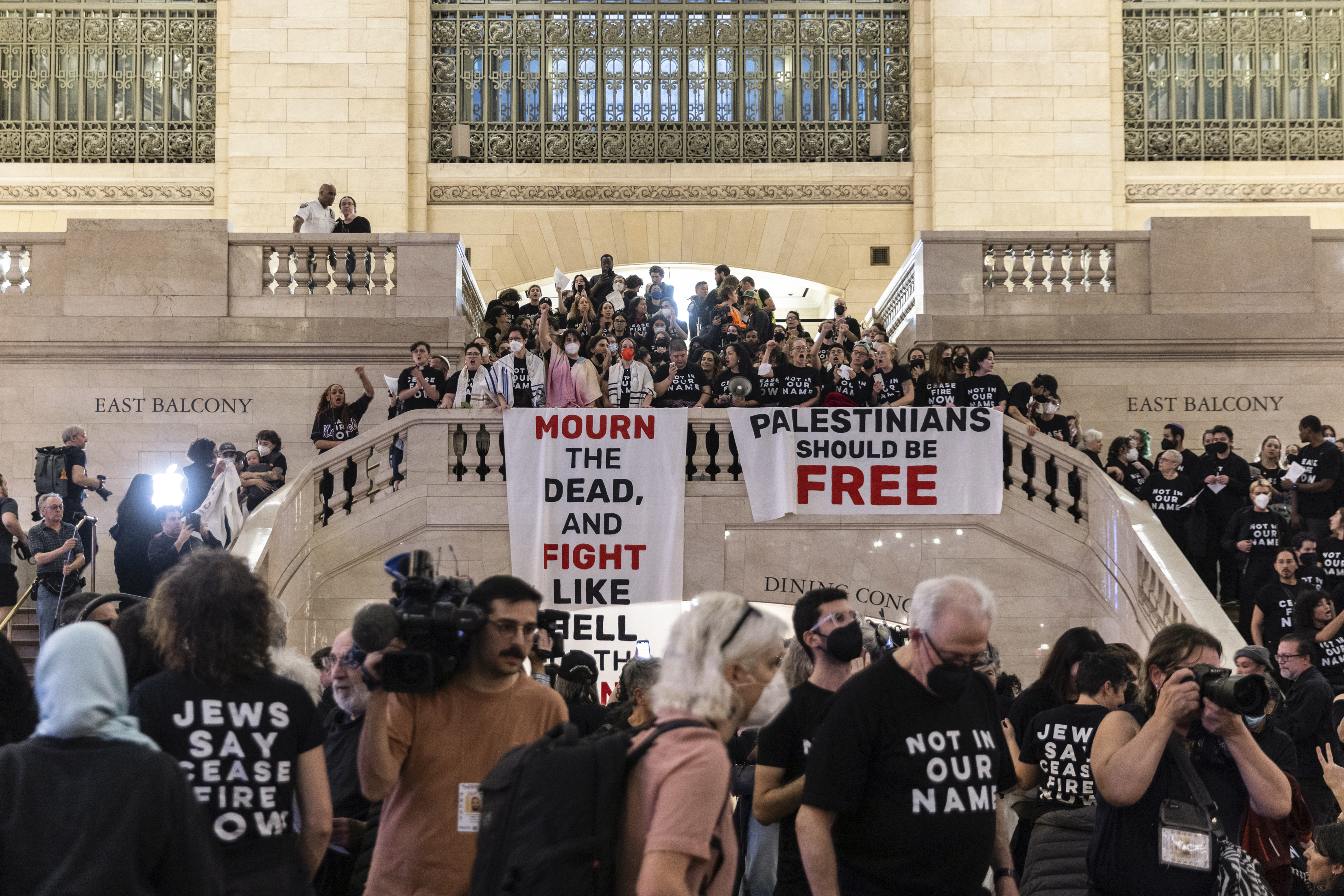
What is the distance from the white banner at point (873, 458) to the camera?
14609 mm

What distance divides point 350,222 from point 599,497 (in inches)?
285

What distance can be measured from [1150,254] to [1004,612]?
656 cm

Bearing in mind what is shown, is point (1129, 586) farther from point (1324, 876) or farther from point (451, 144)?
point (451, 144)

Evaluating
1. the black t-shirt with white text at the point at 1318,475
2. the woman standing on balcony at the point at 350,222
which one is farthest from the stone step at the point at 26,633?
the black t-shirt with white text at the point at 1318,475

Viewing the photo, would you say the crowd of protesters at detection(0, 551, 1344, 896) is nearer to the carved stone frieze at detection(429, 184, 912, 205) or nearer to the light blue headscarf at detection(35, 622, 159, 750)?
the light blue headscarf at detection(35, 622, 159, 750)

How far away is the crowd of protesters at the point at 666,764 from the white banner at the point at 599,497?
25.9 feet

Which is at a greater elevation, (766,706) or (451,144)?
(451,144)

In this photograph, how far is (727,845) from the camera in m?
4.24

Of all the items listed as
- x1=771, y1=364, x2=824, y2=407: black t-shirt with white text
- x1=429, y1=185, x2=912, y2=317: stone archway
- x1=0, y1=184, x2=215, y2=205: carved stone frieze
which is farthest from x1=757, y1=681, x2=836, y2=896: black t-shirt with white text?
x1=0, y1=184, x2=215, y2=205: carved stone frieze

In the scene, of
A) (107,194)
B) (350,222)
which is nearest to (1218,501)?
(350,222)

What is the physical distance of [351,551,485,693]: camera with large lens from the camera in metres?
4.76

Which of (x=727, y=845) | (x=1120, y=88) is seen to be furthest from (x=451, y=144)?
(x=727, y=845)

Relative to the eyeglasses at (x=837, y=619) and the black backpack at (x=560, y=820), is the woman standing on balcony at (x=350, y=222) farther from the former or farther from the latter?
the black backpack at (x=560, y=820)

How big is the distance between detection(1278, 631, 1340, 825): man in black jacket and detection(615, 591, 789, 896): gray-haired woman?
5.97m
